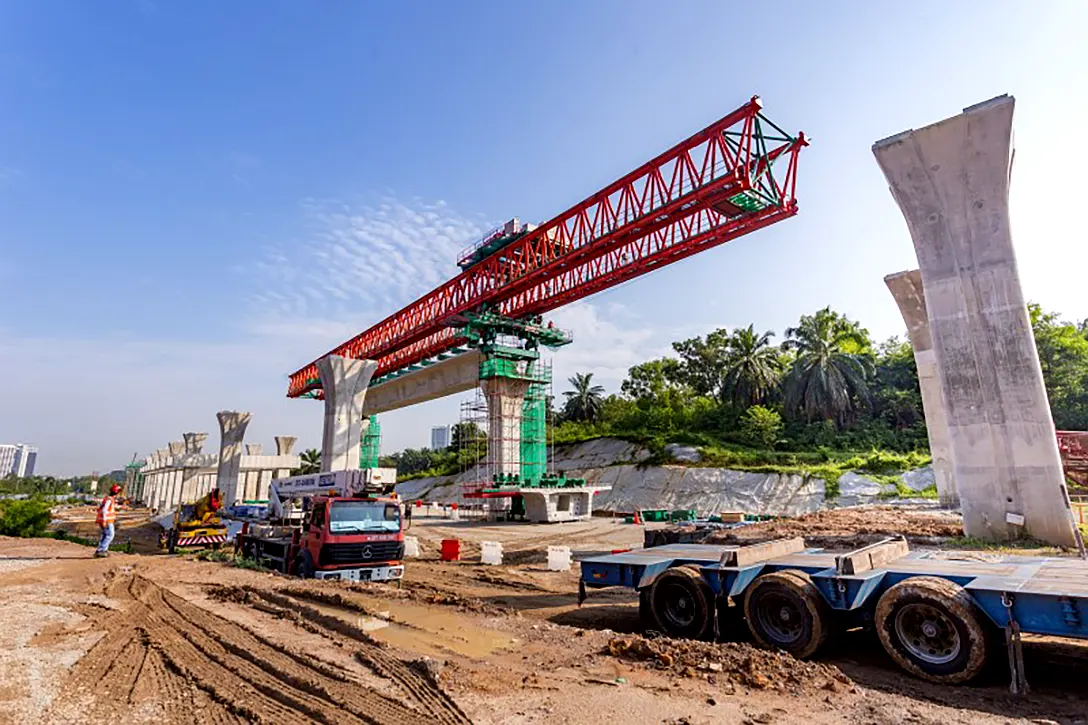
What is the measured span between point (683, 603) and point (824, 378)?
147ft

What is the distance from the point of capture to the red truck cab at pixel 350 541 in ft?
42.0

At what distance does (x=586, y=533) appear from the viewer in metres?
26.6

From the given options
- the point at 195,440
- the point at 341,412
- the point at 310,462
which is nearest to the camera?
the point at 341,412

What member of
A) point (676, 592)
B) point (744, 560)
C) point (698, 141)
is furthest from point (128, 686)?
point (698, 141)

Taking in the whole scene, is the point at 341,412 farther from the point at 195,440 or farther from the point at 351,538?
the point at 195,440

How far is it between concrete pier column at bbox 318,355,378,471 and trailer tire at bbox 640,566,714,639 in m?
24.2

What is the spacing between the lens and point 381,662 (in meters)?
6.60

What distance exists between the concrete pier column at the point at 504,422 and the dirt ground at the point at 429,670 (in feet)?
81.1

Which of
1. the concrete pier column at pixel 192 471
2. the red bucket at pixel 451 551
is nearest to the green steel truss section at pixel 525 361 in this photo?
the red bucket at pixel 451 551

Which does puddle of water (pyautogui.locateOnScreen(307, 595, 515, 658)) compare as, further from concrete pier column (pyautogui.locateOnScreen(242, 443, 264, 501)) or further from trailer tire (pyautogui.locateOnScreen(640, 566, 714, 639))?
concrete pier column (pyautogui.locateOnScreen(242, 443, 264, 501))

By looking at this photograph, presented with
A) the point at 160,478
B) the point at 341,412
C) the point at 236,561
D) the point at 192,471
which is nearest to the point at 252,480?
the point at 192,471

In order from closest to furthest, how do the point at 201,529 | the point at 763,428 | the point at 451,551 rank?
the point at 451,551, the point at 201,529, the point at 763,428

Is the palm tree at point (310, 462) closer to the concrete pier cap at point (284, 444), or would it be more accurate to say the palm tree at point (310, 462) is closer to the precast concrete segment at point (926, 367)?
the concrete pier cap at point (284, 444)

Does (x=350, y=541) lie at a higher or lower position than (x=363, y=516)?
lower
